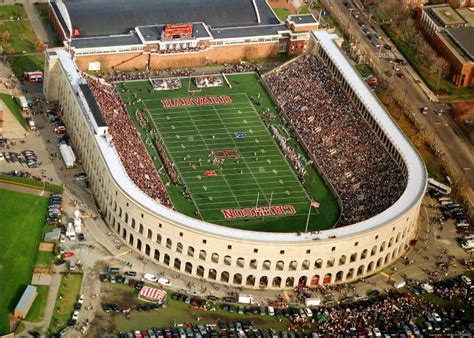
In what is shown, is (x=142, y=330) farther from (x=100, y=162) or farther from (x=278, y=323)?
(x=100, y=162)

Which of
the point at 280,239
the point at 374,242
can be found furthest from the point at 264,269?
the point at 374,242

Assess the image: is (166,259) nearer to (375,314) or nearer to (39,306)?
(39,306)

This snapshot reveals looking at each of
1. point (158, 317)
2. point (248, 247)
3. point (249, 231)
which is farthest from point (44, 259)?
point (249, 231)

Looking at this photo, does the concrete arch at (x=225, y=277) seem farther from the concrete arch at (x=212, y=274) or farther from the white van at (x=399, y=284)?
the white van at (x=399, y=284)

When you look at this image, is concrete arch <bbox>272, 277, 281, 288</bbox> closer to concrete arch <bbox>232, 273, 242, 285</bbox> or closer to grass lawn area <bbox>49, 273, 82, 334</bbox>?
concrete arch <bbox>232, 273, 242, 285</bbox>

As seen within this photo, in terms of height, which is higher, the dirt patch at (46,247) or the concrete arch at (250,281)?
the dirt patch at (46,247)

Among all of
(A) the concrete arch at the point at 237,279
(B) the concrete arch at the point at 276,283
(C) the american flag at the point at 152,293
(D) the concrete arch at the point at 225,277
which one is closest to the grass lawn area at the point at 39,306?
(C) the american flag at the point at 152,293
